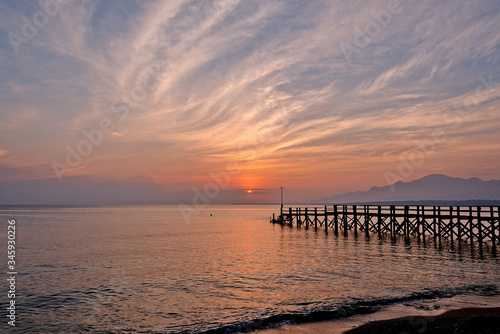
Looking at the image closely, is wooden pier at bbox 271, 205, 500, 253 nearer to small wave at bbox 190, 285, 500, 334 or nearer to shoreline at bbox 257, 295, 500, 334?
small wave at bbox 190, 285, 500, 334

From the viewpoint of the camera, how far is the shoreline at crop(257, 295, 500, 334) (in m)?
10.7

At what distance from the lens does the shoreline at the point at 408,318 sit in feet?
35.0

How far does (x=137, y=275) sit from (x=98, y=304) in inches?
230

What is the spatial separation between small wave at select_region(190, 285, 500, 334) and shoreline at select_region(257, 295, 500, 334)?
38cm

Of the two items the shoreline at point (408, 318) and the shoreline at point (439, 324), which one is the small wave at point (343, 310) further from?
the shoreline at point (439, 324)

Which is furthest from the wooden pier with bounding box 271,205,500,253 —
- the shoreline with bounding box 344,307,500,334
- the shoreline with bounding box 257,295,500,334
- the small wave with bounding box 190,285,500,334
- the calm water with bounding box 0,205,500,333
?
the shoreline with bounding box 344,307,500,334

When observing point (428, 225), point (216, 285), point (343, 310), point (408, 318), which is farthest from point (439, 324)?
point (428, 225)

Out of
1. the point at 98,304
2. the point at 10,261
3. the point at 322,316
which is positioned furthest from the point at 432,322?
the point at 10,261

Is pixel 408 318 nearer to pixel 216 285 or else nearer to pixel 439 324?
pixel 439 324

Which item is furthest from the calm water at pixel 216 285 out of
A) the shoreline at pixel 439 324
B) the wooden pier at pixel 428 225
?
the wooden pier at pixel 428 225

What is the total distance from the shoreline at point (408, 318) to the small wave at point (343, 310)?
1.26 feet

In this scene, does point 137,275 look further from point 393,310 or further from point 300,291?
point 393,310

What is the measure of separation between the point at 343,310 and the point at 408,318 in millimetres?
2610

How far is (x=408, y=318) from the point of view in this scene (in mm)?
11500
